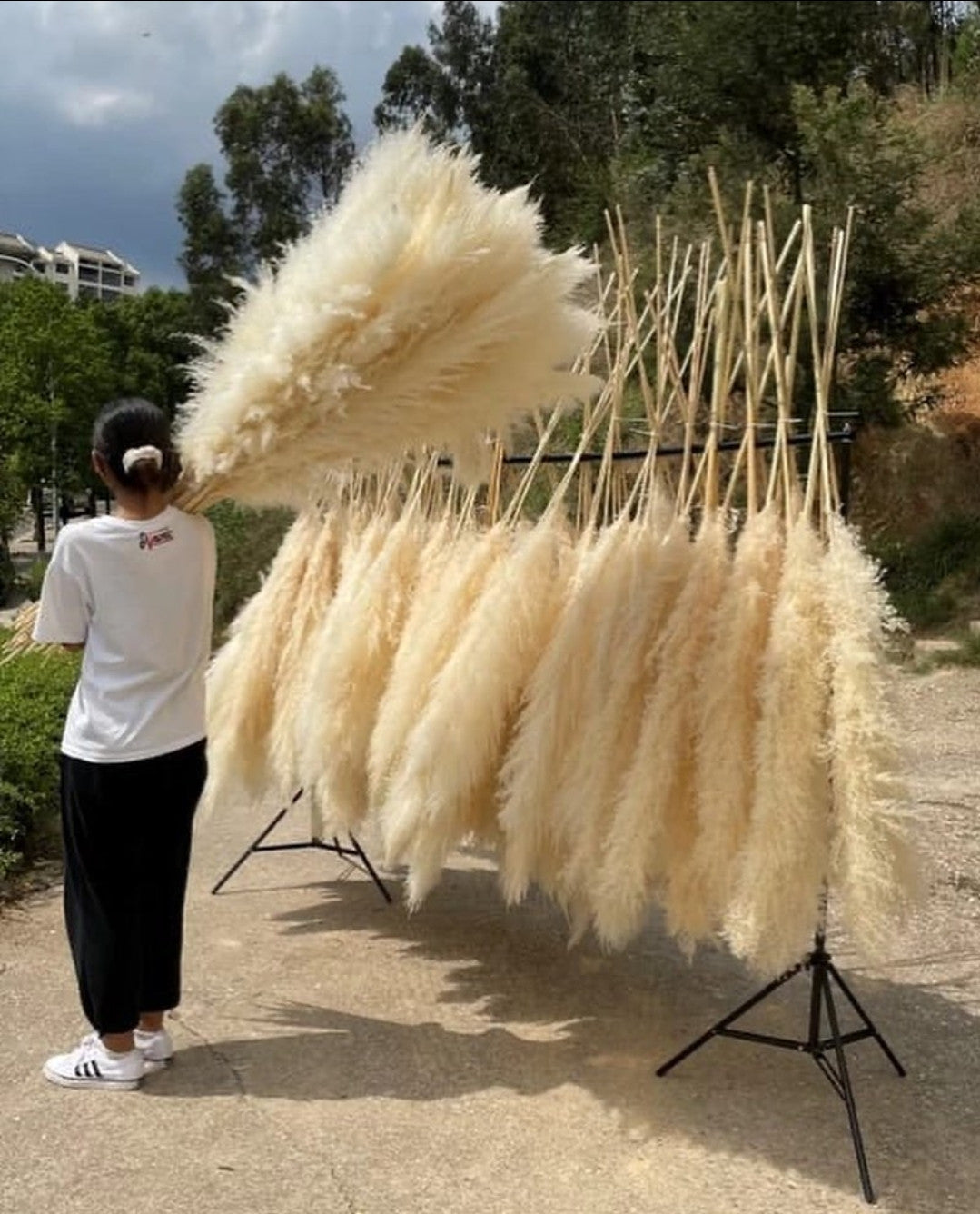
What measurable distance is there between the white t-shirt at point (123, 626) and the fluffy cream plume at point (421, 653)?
600 millimetres

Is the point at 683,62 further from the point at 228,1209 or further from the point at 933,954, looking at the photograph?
the point at 228,1209

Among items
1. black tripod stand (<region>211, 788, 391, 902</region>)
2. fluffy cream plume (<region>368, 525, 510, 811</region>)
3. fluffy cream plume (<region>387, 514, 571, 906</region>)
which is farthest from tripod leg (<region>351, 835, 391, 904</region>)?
fluffy cream plume (<region>387, 514, 571, 906</region>)

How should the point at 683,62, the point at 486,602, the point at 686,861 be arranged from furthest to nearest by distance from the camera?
the point at 683,62 < the point at 486,602 < the point at 686,861

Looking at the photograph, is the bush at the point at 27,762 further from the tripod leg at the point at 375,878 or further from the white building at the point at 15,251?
the white building at the point at 15,251

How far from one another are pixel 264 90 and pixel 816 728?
28.8 metres

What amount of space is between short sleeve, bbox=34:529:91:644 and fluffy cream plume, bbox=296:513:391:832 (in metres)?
0.88

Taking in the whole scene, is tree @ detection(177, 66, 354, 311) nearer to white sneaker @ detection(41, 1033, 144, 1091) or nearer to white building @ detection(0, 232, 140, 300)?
white building @ detection(0, 232, 140, 300)

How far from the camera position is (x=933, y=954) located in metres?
3.98

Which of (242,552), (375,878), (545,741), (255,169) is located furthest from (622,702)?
(255,169)

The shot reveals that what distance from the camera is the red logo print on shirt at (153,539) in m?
2.93

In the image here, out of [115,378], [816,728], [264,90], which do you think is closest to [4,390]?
[115,378]

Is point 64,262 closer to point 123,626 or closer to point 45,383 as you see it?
point 123,626

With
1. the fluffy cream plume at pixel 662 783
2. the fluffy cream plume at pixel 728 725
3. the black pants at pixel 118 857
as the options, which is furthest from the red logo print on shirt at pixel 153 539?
the fluffy cream plume at pixel 728 725

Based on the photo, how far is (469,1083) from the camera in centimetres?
309
